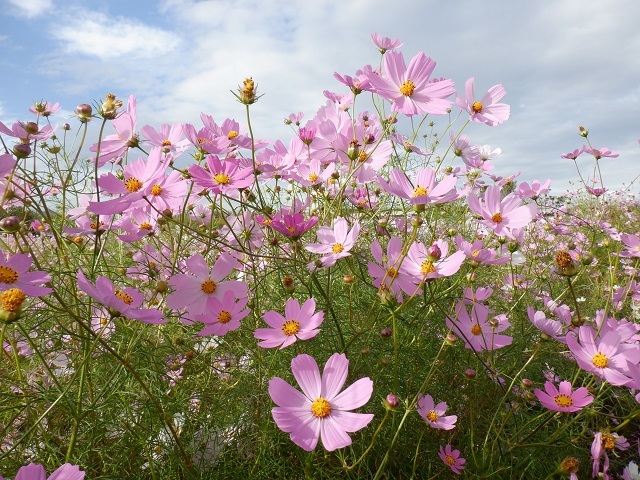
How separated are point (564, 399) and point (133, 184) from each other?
2.85ft

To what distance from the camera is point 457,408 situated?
118 cm

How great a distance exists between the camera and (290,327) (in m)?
0.83

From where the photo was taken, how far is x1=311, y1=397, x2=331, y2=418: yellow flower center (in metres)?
0.70

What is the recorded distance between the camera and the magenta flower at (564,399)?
84 cm

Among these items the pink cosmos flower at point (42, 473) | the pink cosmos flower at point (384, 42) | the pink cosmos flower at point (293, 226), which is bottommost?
the pink cosmos flower at point (42, 473)

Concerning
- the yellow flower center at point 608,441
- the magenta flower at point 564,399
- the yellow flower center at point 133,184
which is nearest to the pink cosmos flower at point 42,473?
the yellow flower center at point 133,184

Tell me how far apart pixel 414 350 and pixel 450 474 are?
260 mm

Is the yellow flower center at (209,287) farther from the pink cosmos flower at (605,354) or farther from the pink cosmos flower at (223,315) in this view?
the pink cosmos flower at (605,354)

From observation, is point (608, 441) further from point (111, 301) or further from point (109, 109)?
point (109, 109)

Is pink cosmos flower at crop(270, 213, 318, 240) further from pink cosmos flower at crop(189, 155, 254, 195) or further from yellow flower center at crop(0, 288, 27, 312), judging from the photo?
yellow flower center at crop(0, 288, 27, 312)

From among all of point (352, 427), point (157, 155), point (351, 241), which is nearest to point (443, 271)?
point (351, 241)

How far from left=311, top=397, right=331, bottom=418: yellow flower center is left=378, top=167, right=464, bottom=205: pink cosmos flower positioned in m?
0.38

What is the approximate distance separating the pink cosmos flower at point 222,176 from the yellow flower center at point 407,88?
355mm

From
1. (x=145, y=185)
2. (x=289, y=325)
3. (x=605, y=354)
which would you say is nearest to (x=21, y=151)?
(x=145, y=185)
